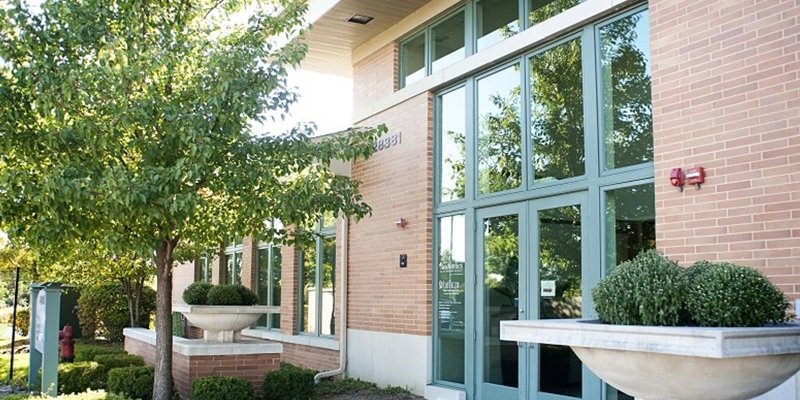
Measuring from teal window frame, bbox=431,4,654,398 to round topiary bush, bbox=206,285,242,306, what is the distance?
277 centimetres

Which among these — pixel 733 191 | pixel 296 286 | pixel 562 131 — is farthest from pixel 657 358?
pixel 296 286

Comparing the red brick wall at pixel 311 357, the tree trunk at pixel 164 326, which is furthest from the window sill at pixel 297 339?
the tree trunk at pixel 164 326

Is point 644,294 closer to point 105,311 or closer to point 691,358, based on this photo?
point 691,358

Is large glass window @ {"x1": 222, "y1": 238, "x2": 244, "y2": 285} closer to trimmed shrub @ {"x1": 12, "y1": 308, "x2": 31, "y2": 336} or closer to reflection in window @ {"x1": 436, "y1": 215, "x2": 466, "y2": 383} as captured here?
trimmed shrub @ {"x1": 12, "y1": 308, "x2": 31, "y2": 336}

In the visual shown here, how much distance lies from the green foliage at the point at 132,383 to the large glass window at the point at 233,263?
7.37m

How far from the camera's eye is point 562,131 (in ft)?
28.2

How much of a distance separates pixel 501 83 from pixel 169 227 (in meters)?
4.28

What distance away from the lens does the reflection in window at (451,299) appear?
33.4 ft

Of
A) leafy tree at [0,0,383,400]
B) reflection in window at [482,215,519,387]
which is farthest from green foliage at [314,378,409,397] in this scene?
leafy tree at [0,0,383,400]

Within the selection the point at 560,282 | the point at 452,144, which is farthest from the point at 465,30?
the point at 560,282

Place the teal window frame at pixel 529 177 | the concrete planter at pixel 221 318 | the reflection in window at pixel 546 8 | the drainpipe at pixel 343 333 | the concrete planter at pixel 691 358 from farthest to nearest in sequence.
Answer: the drainpipe at pixel 343 333, the concrete planter at pixel 221 318, the reflection in window at pixel 546 8, the teal window frame at pixel 529 177, the concrete planter at pixel 691 358

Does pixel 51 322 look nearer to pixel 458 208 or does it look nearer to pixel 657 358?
pixel 458 208

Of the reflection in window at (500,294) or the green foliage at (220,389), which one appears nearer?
the reflection in window at (500,294)

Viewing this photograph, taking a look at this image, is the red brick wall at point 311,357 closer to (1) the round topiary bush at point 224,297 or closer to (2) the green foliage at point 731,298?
(1) the round topiary bush at point 224,297
